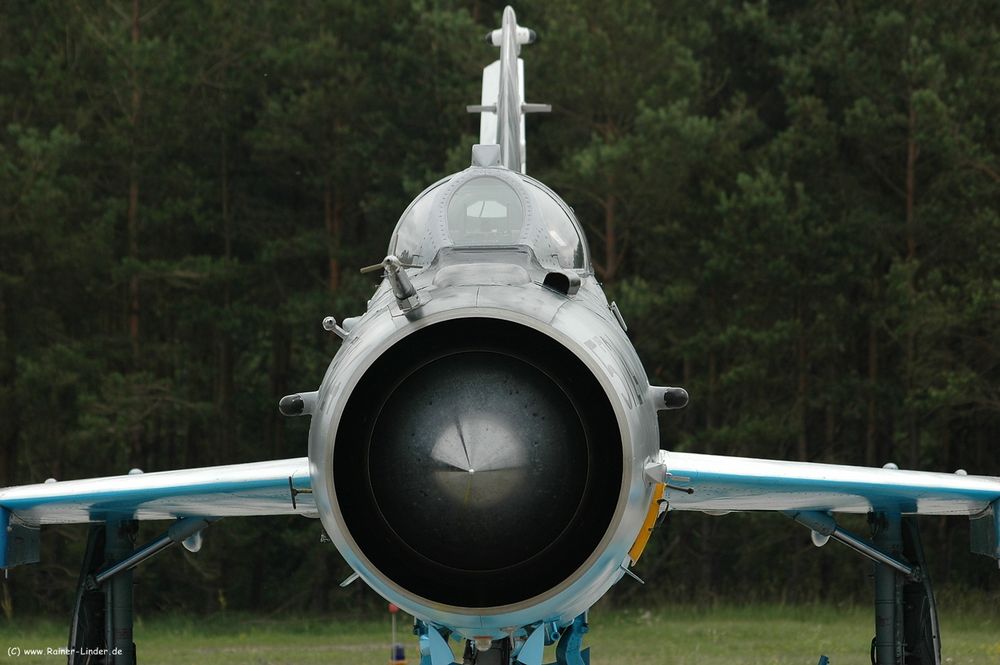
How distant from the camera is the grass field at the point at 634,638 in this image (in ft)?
51.0

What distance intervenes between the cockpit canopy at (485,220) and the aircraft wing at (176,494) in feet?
4.50

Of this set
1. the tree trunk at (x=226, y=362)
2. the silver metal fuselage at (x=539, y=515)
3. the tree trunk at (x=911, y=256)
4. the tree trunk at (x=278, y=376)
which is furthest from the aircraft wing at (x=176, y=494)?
the tree trunk at (x=278, y=376)

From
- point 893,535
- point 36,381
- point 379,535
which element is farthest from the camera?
point 36,381

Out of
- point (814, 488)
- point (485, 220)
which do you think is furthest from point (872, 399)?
point (485, 220)

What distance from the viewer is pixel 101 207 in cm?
2678

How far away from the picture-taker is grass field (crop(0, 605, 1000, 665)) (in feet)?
51.0

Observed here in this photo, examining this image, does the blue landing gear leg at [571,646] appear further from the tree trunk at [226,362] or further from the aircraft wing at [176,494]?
the tree trunk at [226,362]

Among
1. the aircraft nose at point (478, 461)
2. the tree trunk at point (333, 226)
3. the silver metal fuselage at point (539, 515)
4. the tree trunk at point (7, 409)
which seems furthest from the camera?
the tree trunk at point (333, 226)

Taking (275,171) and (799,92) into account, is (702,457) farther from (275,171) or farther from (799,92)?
(275,171)

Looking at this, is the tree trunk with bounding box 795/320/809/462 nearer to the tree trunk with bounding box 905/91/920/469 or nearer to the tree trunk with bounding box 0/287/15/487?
the tree trunk with bounding box 905/91/920/469

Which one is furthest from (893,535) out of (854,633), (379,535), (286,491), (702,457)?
(854,633)

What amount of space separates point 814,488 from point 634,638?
11.0 metres

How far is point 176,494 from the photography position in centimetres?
774

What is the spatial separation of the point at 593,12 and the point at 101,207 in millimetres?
9670
